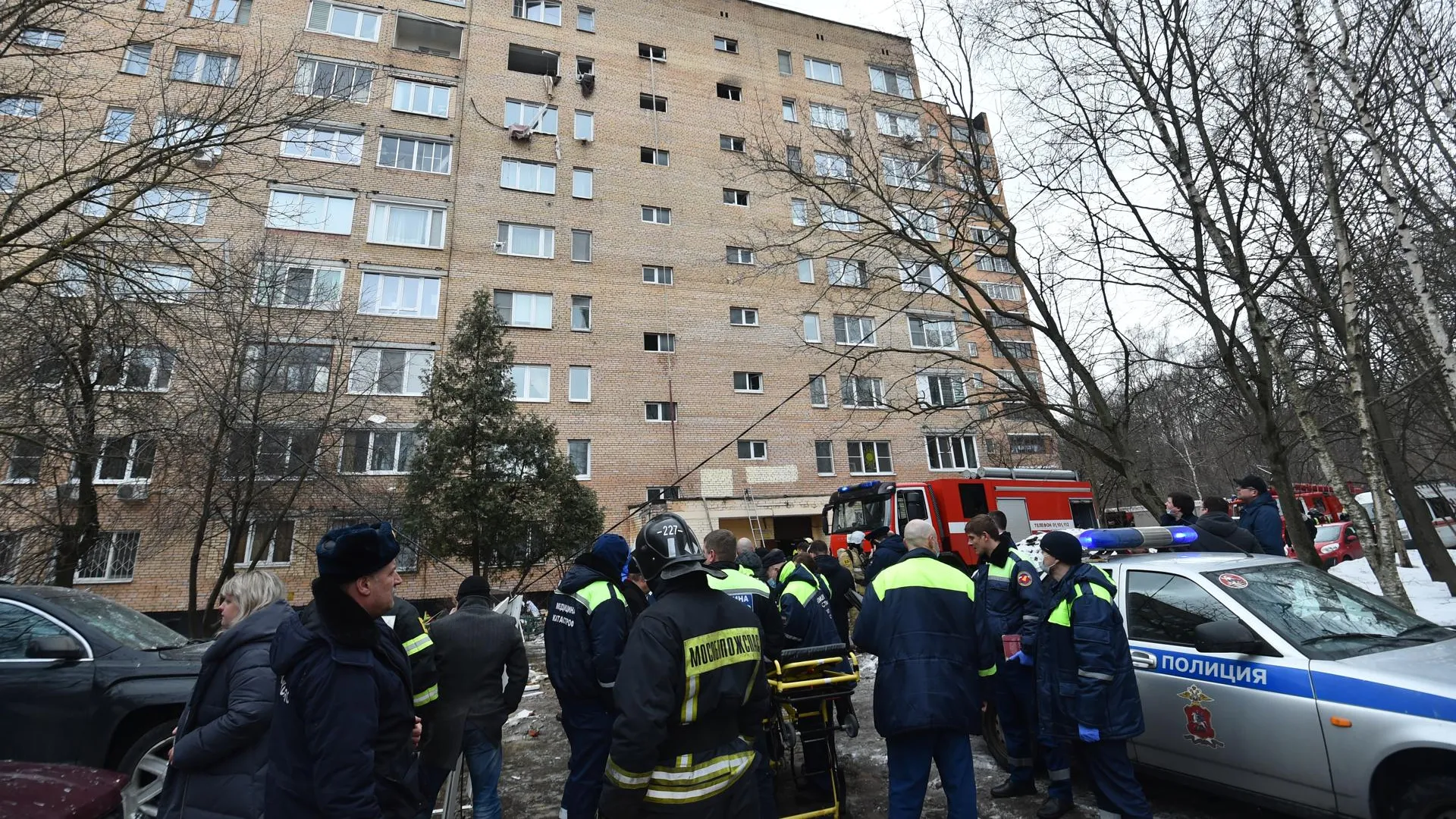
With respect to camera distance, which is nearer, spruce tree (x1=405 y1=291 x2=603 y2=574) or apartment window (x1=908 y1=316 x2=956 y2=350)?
spruce tree (x1=405 y1=291 x2=603 y2=574)

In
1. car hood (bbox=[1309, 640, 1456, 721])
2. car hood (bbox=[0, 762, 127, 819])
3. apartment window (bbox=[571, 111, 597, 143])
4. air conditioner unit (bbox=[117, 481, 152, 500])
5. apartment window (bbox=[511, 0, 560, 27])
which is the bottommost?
car hood (bbox=[0, 762, 127, 819])

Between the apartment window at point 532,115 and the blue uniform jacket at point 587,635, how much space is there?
2669 cm

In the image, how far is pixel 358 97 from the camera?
2394 cm

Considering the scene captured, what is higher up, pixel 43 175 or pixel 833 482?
pixel 43 175

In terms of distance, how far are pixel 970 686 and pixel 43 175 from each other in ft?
32.8

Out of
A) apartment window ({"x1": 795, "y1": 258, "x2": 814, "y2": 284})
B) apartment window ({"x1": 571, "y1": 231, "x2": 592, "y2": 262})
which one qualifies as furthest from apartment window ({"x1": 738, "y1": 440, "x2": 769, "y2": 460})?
apartment window ({"x1": 571, "y1": 231, "x2": 592, "y2": 262})

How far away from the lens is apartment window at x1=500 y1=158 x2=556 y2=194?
84.2ft

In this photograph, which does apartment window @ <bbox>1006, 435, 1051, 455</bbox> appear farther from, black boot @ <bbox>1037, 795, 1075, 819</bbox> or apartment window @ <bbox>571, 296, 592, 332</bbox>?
black boot @ <bbox>1037, 795, 1075, 819</bbox>

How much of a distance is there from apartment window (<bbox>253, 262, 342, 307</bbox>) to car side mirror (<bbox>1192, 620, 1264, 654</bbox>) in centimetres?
1503

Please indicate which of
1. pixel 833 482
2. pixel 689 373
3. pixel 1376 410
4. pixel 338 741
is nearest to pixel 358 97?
pixel 689 373

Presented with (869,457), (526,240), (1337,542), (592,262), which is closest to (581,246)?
(592,262)

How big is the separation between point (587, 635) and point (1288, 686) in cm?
429

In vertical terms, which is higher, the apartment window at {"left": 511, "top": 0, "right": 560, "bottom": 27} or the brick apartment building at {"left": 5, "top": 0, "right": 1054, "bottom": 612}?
the apartment window at {"left": 511, "top": 0, "right": 560, "bottom": 27}

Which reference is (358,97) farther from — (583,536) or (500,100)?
(583,536)
